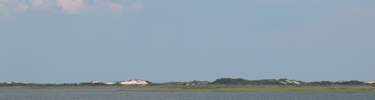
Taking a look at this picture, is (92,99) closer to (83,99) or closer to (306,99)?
(83,99)

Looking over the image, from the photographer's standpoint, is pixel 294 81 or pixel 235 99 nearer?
→ pixel 235 99

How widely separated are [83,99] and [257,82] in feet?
402

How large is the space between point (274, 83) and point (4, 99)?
123m

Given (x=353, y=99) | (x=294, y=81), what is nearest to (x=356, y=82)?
(x=294, y=81)

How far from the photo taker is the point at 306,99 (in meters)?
83.9

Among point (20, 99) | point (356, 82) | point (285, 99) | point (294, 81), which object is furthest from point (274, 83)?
point (20, 99)

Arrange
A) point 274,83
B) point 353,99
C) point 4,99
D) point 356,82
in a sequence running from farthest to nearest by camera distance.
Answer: point 274,83, point 356,82, point 4,99, point 353,99

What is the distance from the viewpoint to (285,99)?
278ft

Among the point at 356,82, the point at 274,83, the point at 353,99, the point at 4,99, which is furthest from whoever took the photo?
the point at 274,83

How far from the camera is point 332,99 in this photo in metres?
83.8

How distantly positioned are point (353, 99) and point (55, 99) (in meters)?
51.1

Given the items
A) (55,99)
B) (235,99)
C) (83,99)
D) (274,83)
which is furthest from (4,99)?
(274,83)

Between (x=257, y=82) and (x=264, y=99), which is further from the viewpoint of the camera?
(x=257, y=82)

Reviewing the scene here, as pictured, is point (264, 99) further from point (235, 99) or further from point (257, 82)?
point (257, 82)
